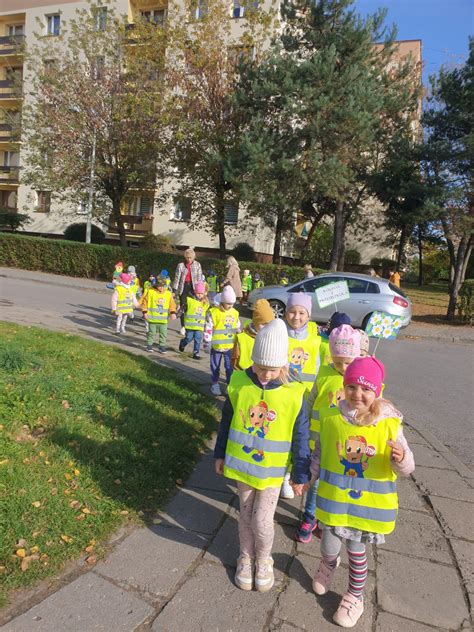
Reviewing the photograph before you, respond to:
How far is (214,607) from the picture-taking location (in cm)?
248

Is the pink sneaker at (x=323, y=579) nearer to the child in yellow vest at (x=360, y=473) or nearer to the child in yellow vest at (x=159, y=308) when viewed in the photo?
the child in yellow vest at (x=360, y=473)

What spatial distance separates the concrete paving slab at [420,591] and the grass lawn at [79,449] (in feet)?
5.41

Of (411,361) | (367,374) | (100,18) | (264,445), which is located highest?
(100,18)

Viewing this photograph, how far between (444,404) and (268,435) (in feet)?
16.5

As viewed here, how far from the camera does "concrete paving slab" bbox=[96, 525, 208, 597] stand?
261 centimetres

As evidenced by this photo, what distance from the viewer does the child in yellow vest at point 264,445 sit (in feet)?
8.72

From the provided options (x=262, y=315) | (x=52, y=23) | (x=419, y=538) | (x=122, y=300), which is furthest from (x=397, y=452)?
(x=52, y=23)

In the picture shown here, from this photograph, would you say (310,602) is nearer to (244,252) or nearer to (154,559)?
(154,559)

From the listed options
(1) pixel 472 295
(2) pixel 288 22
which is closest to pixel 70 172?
(2) pixel 288 22

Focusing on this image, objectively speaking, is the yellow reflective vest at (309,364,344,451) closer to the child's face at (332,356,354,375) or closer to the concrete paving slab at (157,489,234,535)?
the child's face at (332,356,354,375)

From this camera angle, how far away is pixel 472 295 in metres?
14.9

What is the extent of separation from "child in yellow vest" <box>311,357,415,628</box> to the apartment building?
68.0ft

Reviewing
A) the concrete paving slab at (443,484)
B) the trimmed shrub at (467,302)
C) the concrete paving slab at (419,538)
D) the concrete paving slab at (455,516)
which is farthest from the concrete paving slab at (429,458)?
the trimmed shrub at (467,302)

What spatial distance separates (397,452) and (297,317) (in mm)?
1747
